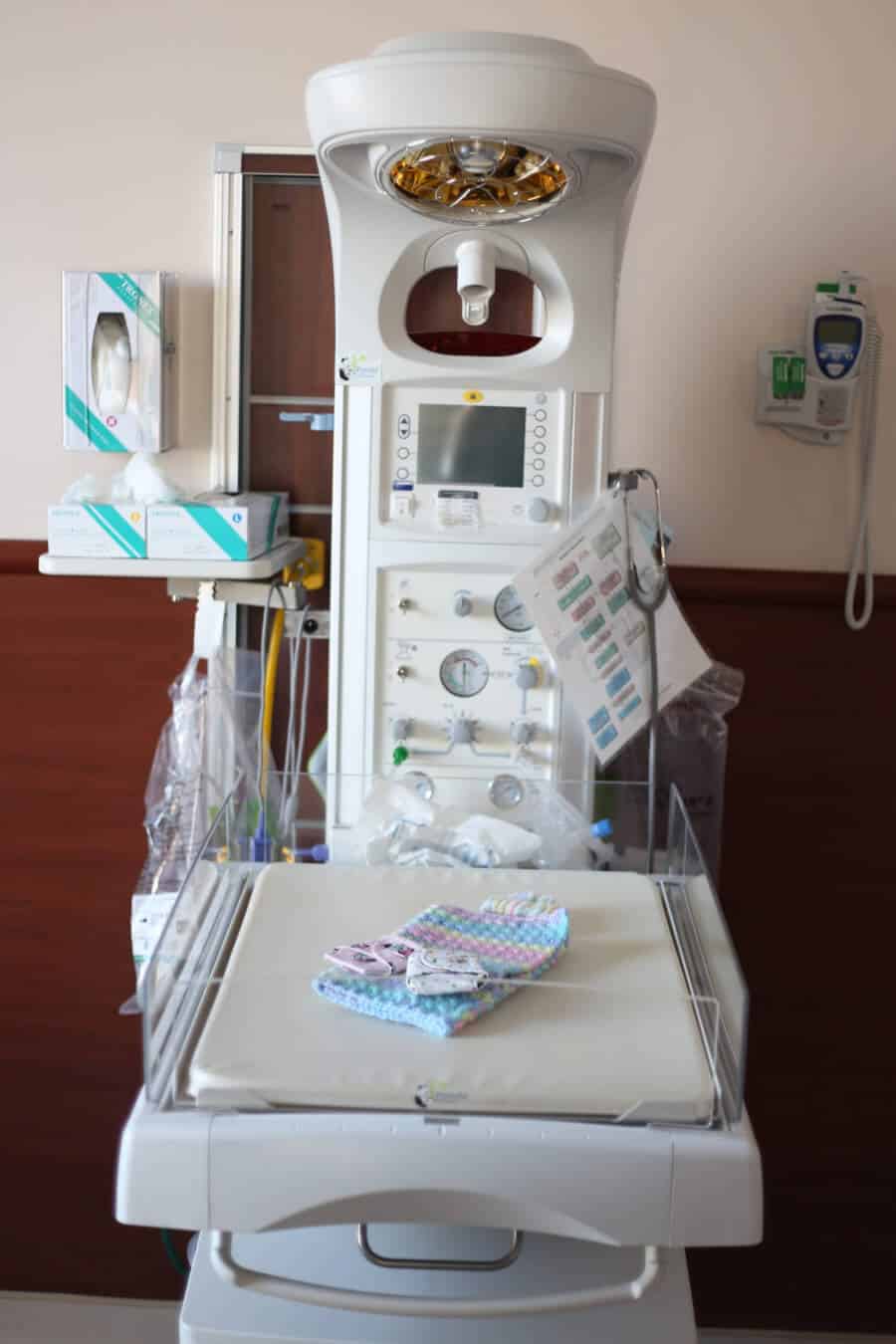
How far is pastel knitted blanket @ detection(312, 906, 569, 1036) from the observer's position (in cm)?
Result: 114

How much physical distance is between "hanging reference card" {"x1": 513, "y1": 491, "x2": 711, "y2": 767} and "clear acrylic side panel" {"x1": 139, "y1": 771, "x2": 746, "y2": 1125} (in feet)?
0.30

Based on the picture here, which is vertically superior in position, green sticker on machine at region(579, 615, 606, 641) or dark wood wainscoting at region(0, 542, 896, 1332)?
green sticker on machine at region(579, 615, 606, 641)

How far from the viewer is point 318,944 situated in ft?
4.21

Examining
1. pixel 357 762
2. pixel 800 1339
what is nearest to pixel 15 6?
pixel 357 762

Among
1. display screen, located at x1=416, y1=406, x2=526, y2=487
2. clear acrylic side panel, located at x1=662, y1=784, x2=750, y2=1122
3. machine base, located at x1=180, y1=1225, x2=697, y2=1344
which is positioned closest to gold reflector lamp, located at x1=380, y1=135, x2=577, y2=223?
display screen, located at x1=416, y1=406, x2=526, y2=487

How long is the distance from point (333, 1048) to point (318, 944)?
7.3 inches

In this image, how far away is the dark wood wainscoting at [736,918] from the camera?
2.21 meters

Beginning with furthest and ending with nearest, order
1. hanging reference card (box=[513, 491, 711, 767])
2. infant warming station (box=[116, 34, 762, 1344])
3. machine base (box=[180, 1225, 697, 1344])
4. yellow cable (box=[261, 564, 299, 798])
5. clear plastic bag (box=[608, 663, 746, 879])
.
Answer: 1. yellow cable (box=[261, 564, 299, 798])
2. clear plastic bag (box=[608, 663, 746, 879])
3. hanging reference card (box=[513, 491, 711, 767])
4. machine base (box=[180, 1225, 697, 1344])
5. infant warming station (box=[116, 34, 762, 1344])

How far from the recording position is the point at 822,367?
209 cm

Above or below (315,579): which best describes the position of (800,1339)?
below

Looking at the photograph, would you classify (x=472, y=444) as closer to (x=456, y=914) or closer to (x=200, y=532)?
(x=200, y=532)

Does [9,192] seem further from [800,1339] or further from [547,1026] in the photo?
[800,1339]

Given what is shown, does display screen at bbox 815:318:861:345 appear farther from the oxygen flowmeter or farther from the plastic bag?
the plastic bag

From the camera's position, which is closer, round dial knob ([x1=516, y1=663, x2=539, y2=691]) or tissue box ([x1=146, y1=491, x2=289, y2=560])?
round dial knob ([x1=516, y1=663, x2=539, y2=691])
